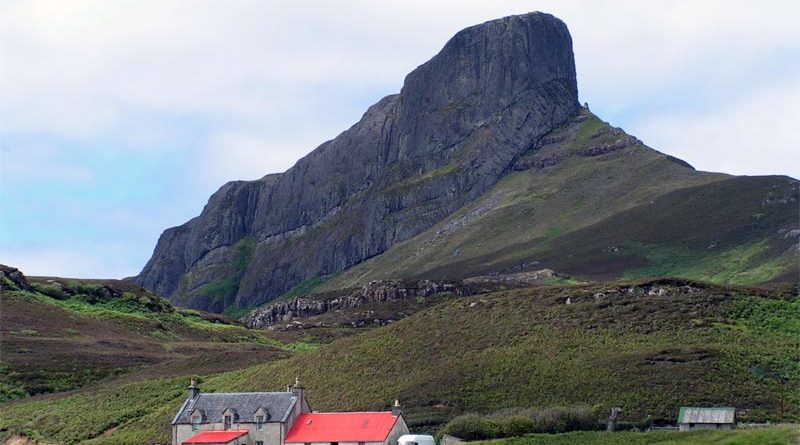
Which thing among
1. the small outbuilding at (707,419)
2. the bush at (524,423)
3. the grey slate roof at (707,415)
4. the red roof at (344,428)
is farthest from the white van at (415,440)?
the grey slate roof at (707,415)

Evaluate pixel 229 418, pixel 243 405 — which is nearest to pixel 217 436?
pixel 229 418

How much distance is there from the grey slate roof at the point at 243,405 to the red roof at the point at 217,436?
1309 millimetres

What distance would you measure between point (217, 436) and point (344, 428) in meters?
8.35

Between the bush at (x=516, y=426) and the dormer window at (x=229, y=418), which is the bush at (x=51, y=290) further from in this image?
the bush at (x=516, y=426)

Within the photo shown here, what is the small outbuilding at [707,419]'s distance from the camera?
72062 millimetres

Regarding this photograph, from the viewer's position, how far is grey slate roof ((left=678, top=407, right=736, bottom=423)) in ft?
238

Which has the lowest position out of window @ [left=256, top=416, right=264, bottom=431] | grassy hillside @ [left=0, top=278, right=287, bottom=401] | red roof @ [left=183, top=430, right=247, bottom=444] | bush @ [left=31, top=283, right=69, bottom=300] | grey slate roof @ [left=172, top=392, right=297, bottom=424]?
red roof @ [left=183, top=430, right=247, bottom=444]

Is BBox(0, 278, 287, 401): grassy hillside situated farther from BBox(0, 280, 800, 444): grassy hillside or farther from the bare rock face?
BBox(0, 280, 800, 444): grassy hillside

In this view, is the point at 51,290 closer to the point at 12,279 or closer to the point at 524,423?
the point at 12,279

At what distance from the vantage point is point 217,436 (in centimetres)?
7512

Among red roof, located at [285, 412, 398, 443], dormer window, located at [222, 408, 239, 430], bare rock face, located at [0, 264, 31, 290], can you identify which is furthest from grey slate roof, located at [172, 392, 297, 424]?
bare rock face, located at [0, 264, 31, 290]

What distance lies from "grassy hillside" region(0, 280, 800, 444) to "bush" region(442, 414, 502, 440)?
6.89 meters

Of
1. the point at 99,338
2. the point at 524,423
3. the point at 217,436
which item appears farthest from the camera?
the point at 99,338

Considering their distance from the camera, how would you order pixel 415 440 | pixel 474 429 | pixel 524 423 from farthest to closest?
pixel 524 423
pixel 474 429
pixel 415 440
